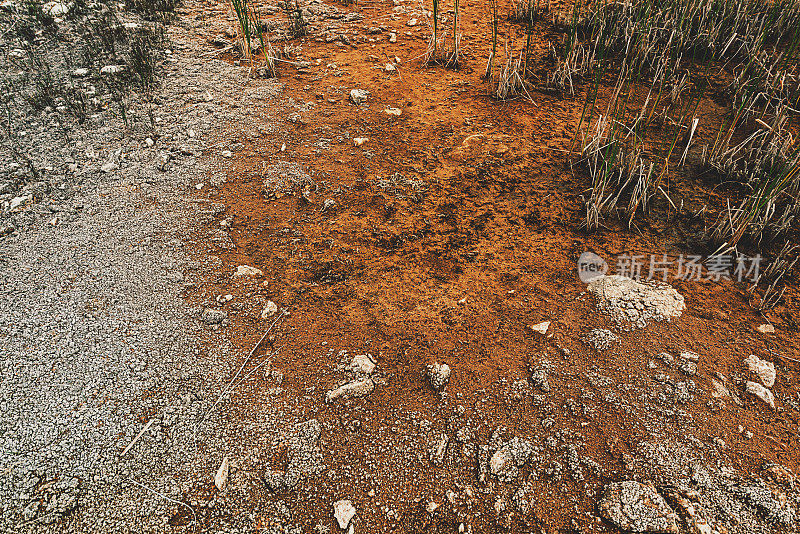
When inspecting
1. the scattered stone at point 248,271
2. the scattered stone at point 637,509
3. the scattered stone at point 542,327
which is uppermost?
the scattered stone at point 248,271

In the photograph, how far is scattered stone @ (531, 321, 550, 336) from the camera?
2070mm

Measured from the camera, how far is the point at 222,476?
1.67 m

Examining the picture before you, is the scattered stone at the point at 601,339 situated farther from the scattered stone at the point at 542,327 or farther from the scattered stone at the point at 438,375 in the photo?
the scattered stone at the point at 438,375

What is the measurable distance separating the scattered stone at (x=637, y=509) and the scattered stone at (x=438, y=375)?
671 millimetres

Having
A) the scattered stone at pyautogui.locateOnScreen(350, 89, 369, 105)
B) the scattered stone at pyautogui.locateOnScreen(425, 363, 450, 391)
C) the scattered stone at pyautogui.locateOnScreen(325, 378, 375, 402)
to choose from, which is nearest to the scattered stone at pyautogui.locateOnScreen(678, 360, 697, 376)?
the scattered stone at pyautogui.locateOnScreen(425, 363, 450, 391)

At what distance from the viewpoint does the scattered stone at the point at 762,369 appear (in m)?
1.89

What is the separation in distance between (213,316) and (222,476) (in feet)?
2.44

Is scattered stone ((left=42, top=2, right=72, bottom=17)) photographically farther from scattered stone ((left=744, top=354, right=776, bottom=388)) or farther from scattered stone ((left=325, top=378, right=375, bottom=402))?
scattered stone ((left=744, top=354, right=776, bottom=388))

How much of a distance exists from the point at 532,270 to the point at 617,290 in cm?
39

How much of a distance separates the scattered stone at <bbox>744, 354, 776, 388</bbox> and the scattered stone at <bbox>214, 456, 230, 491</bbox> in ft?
6.83

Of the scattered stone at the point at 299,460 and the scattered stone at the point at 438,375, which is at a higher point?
the scattered stone at the point at 438,375

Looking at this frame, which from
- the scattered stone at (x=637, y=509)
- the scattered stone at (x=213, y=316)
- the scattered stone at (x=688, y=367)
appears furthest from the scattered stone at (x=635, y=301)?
the scattered stone at (x=213, y=316)

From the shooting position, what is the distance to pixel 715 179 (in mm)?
2773

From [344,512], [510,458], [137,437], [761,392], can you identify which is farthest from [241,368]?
[761,392]
